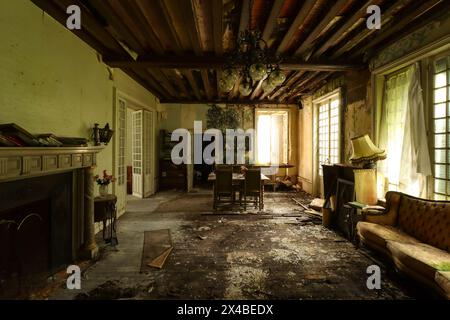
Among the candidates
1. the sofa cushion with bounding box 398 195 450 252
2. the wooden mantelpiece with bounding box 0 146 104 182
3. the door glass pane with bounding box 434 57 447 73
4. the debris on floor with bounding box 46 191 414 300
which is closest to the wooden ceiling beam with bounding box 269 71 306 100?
the door glass pane with bounding box 434 57 447 73

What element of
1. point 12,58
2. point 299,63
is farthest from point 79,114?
point 299,63

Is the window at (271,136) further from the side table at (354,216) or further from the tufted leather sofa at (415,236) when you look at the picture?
the tufted leather sofa at (415,236)

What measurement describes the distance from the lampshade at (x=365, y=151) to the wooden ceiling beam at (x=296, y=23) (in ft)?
6.33

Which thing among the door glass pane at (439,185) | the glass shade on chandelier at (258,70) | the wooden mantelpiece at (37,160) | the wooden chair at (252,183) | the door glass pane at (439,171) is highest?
the glass shade on chandelier at (258,70)

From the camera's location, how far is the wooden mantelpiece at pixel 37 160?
73.4 inches

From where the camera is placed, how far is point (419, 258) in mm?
2256

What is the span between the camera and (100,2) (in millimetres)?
2629

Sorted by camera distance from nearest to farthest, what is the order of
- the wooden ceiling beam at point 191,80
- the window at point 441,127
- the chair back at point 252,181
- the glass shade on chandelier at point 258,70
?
the glass shade on chandelier at point 258,70 → the window at point 441,127 → the wooden ceiling beam at point 191,80 → the chair back at point 252,181

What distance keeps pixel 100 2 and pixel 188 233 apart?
11.5ft

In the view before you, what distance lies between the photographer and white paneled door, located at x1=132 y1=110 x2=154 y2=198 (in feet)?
22.7

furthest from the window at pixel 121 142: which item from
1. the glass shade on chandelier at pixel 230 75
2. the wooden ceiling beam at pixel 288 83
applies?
the wooden ceiling beam at pixel 288 83

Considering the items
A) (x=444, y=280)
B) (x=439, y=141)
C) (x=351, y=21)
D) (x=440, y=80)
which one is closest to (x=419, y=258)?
(x=444, y=280)

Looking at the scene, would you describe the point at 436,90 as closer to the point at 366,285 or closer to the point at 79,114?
the point at 366,285

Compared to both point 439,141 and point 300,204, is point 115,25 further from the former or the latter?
point 300,204
